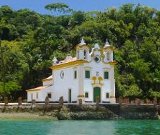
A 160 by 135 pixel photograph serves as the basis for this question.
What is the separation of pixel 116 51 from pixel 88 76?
56.0 feet

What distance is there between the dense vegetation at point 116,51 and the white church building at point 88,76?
7.84 metres

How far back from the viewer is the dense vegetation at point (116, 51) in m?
71.1

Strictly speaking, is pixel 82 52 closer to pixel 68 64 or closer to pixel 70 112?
pixel 68 64

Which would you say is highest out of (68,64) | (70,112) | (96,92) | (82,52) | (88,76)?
(82,52)

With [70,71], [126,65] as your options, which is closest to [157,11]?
[126,65]

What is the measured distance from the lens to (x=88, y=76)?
59938 mm

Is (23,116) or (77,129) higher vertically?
(23,116)

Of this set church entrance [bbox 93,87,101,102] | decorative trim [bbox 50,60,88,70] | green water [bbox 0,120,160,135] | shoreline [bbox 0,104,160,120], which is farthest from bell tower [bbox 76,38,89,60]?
green water [bbox 0,120,160,135]

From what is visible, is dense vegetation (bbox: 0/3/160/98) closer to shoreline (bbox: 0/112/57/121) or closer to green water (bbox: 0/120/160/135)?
shoreline (bbox: 0/112/57/121)

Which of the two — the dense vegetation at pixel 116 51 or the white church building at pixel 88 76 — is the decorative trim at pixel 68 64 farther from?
the dense vegetation at pixel 116 51

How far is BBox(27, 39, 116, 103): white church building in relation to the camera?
59.1m

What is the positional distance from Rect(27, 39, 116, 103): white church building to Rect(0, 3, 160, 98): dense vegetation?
7844 millimetres

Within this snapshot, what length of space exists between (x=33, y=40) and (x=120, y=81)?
1982 centimetres

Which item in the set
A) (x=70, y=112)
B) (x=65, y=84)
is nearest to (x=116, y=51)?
(x=65, y=84)
